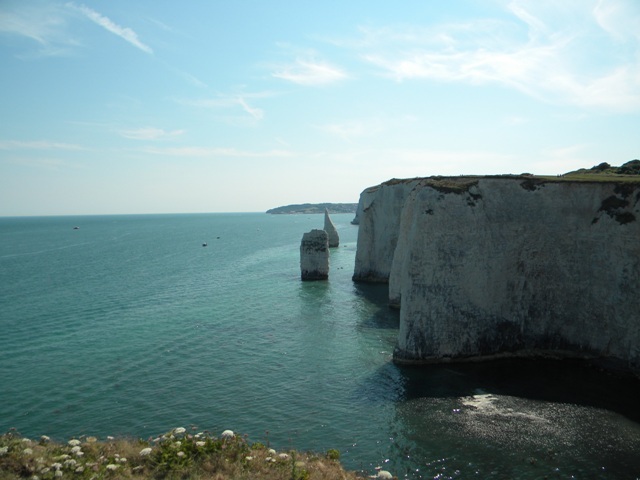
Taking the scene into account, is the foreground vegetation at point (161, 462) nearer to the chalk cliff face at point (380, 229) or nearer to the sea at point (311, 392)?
the sea at point (311, 392)

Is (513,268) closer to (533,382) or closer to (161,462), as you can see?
(533,382)

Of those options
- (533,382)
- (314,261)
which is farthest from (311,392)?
(314,261)

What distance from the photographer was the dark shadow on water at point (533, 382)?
24.2 meters

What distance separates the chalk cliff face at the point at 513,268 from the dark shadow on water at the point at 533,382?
3.36 ft

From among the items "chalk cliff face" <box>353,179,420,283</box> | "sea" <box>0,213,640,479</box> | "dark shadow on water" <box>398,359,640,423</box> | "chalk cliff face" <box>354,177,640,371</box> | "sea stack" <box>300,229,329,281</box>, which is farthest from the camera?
"sea stack" <box>300,229,329,281</box>

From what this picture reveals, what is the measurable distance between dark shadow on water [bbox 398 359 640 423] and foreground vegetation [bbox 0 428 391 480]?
10.8 m

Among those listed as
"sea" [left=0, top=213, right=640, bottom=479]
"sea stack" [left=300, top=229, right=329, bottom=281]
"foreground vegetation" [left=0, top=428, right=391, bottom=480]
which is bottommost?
"sea" [left=0, top=213, right=640, bottom=479]

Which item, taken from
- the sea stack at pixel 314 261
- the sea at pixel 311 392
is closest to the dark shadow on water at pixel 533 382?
the sea at pixel 311 392

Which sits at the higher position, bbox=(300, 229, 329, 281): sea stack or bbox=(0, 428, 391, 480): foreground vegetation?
bbox=(300, 229, 329, 281): sea stack

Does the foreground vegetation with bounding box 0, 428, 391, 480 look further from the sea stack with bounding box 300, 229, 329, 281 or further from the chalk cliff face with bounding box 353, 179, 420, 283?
the sea stack with bounding box 300, 229, 329, 281

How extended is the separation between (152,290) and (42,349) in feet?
74.6

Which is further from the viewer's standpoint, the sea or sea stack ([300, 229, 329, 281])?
sea stack ([300, 229, 329, 281])

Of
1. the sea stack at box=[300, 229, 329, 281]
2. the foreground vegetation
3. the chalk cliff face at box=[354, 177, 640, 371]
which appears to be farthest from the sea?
the sea stack at box=[300, 229, 329, 281]

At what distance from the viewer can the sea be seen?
19.5 metres
